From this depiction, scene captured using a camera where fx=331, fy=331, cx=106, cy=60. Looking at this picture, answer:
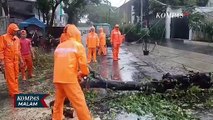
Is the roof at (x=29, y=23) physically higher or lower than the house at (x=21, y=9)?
lower

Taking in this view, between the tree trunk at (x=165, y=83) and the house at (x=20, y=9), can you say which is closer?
the tree trunk at (x=165, y=83)

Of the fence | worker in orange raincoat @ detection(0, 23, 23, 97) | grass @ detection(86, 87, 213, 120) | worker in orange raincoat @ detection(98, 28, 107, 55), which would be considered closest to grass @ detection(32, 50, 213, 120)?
grass @ detection(86, 87, 213, 120)

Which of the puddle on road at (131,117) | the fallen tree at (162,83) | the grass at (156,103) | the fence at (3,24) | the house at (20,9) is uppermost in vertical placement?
the house at (20,9)

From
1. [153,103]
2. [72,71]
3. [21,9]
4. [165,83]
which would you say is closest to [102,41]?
[165,83]

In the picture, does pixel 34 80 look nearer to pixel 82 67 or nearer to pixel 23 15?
pixel 82 67

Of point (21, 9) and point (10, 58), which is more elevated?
point (21, 9)

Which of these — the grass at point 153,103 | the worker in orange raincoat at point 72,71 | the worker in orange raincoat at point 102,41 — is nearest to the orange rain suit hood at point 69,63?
the worker in orange raincoat at point 72,71

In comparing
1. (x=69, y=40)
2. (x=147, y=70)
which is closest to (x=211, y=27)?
(x=147, y=70)

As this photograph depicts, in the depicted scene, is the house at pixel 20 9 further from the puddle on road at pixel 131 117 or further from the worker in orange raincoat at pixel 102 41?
the puddle on road at pixel 131 117

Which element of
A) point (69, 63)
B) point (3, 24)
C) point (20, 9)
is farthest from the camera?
point (20, 9)

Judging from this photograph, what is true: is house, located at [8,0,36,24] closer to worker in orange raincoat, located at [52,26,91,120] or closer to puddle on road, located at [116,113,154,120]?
puddle on road, located at [116,113,154,120]

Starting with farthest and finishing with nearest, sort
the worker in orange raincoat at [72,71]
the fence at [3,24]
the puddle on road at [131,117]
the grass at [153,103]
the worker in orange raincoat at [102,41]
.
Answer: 1. the fence at [3,24]
2. the worker in orange raincoat at [102,41]
3. the grass at [153,103]
4. the puddle on road at [131,117]
5. the worker in orange raincoat at [72,71]

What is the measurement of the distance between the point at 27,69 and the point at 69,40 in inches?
233

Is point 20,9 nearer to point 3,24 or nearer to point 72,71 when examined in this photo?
point 3,24
